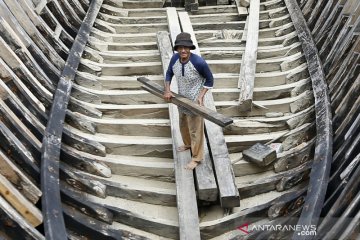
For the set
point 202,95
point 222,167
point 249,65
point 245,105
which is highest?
point 249,65

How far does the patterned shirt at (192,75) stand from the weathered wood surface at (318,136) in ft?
3.77

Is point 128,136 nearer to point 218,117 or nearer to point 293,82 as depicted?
point 218,117

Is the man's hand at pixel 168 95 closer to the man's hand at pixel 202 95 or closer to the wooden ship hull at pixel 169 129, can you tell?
the man's hand at pixel 202 95

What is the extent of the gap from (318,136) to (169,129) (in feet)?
5.12

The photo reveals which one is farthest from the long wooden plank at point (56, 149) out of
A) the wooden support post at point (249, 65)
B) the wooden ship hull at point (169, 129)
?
the wooden support post at point (249, 65)

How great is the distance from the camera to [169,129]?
639 cm

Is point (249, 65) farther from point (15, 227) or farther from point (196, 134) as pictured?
point (15, 227)

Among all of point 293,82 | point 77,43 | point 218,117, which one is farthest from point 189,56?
point 77,43

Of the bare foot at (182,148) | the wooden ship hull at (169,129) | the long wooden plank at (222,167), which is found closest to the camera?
the wooden ship hull at (169,129)

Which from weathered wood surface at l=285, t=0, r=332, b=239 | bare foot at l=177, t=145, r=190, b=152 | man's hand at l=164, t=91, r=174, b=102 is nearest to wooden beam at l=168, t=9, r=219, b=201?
bare foot at l=177, t=145, r=190, b=152

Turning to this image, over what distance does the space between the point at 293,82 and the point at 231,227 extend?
273 cm

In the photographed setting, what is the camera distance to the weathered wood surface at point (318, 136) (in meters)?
4.58

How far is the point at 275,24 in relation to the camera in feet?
28.9

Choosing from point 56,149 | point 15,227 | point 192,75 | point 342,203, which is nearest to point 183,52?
point 192,75
